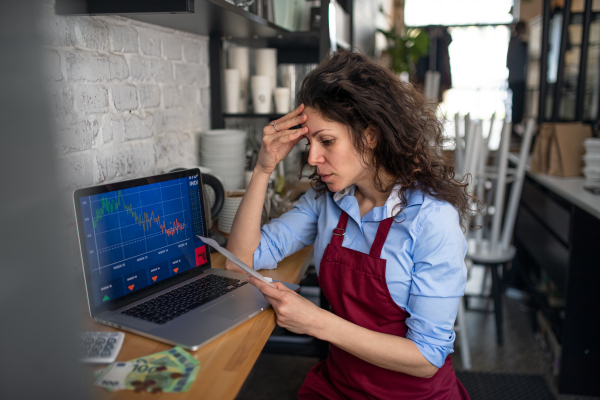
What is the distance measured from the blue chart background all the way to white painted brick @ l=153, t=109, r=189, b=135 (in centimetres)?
50

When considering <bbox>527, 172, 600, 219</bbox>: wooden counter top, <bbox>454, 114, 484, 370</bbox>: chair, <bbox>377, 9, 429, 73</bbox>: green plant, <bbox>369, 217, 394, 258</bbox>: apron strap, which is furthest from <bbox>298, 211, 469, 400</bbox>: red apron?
<bbox>377, 9, 429, 73</bbox>: green plant

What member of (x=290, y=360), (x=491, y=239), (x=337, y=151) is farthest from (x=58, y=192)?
(x=491, y=239)

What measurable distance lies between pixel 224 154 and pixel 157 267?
2.81 feet

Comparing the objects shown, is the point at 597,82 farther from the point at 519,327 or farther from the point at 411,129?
the point at 411,129

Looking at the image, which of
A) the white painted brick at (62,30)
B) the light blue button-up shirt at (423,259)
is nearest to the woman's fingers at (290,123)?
the light blue button-up shirt at (423,259)

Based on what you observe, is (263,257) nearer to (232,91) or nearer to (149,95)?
(149,95)

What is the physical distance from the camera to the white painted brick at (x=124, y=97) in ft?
4.52

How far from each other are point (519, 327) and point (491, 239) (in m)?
0.67

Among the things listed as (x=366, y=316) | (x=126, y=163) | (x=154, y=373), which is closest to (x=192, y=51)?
(x=126, y=163)

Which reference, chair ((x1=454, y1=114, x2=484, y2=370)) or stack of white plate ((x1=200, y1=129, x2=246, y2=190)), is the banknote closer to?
stack of white plate ((x1=200, y1=129, x2=246, y2=190))

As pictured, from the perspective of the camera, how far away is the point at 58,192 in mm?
262

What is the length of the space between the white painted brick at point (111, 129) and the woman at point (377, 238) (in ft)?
1.51

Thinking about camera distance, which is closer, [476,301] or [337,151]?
[337,151]

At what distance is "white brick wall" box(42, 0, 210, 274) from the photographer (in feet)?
3.87
